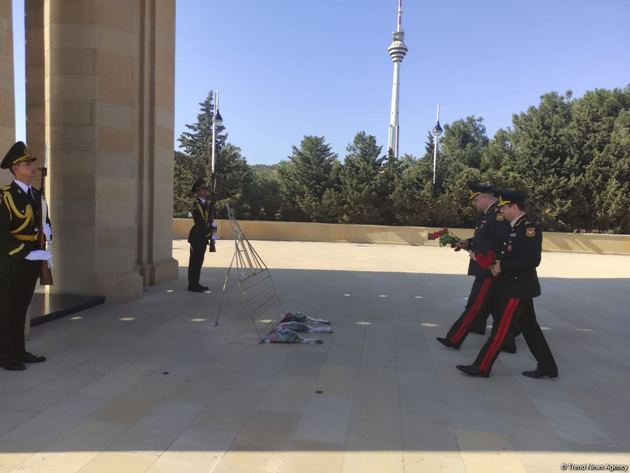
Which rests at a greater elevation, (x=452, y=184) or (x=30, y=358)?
(x=452, y=184)

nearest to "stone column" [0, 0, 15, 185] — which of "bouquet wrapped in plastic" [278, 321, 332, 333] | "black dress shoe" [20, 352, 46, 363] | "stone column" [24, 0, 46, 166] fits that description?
"black dress shoe" [20, 352, 46, 363]

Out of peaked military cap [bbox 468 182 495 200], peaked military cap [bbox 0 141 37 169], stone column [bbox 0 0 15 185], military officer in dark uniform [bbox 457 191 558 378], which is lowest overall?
military officer in dark uniform [bbox 457 191 558 378]

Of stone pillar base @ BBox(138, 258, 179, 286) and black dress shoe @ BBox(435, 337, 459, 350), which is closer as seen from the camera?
black dress shoe @ BBox(435, 337, 459, 350)

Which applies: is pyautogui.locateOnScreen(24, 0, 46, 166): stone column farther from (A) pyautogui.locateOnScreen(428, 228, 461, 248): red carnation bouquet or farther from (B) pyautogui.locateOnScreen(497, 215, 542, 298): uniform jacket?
(B) pyautogui.locateOnScreen(497, 215, 542, 298): uniform jacket

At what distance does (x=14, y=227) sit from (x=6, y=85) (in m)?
1.91

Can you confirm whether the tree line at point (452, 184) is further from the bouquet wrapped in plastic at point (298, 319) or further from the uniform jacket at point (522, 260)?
the uniform jacket at point (522, 260)

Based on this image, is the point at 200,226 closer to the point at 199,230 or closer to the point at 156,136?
the point at 199,230

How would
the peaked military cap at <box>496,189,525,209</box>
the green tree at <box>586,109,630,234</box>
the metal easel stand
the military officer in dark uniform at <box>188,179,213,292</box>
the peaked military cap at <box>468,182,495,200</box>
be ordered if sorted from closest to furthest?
the peaked military cap at <box>496,189,525,209</box> → the peaked military cap at <box>468,182,495,200</box> → the metal easel stand → the military officer in dark uniform at <box>188,179,213,292</box> → the green tree at <box>586,109,630,234</box>

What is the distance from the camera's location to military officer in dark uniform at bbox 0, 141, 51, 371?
4586 millimetres

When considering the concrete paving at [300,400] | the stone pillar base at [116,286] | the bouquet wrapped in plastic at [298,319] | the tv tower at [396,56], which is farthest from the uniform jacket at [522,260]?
the tv tower at [396,56]

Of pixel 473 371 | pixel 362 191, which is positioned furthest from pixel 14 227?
pixel 362 191

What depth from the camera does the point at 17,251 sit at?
182 inches

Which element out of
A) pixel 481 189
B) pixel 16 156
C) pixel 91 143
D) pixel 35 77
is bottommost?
pixel 481 189

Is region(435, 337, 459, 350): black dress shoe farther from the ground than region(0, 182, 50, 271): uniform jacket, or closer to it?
closer to it
